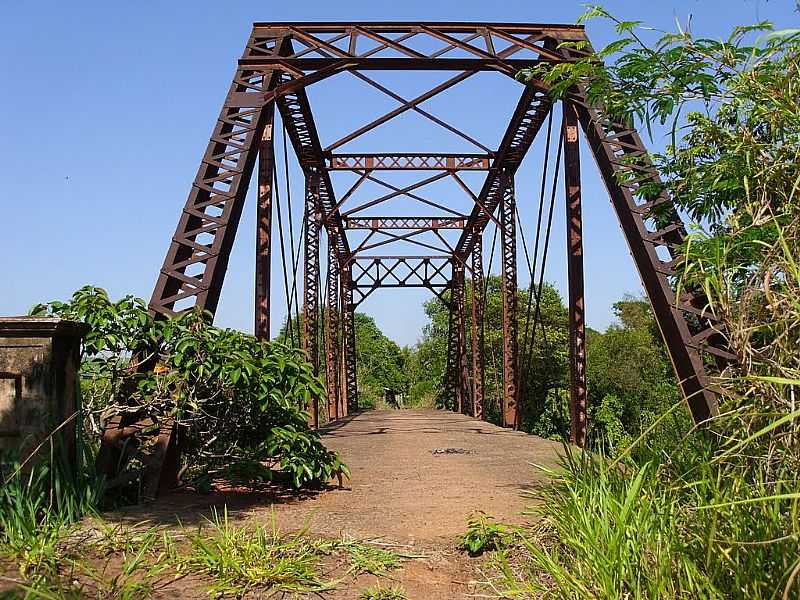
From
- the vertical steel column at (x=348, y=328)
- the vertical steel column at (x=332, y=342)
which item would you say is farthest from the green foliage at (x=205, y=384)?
the vertical steel column at (x=348, y=328)

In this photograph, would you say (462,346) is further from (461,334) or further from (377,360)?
(377,360)

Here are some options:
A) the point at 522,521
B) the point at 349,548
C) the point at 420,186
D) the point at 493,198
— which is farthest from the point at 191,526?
the point at 493,198

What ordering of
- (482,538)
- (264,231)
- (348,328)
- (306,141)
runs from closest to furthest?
(482,538) < (264,231) < (306,141) < (348,328)

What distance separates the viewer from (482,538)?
176 inches

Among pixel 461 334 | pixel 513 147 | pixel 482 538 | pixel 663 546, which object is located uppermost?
pixel 513 147

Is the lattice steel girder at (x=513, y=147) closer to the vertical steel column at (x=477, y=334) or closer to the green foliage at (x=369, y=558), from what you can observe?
the vertical steel column at (x=477, y=334)

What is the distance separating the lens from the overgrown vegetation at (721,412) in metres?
2.59

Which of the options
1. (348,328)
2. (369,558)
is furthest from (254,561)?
(348,328)

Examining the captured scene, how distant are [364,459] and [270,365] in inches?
149

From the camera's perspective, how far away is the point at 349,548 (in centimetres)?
445

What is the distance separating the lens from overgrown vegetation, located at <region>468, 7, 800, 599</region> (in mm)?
2592

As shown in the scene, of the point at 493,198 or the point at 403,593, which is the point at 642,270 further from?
the point at 493,198

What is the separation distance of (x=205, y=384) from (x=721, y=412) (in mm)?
4361

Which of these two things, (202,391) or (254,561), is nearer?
(254,561)
